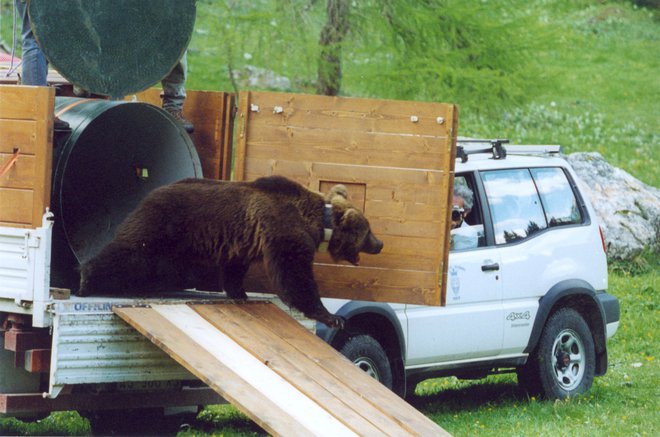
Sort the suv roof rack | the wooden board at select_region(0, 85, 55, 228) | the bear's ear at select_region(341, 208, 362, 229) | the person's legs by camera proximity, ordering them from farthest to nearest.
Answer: the suv roof rack < the person's legs < the bear's ear at select_region(341, 208, 362, 229) < the wooden board at select_region(0, 85, 55, 228)

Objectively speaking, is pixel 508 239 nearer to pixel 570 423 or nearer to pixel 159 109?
pixel 570 423

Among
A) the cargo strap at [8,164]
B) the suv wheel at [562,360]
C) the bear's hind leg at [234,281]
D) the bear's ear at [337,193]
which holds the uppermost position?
the cargo strap at [8,164]

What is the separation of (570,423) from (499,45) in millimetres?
8817

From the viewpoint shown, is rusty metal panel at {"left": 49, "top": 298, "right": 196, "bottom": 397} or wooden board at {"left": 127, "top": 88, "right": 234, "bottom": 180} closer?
rusty metal panel at {"left": 49, "top": 298, "right": 196, "bottom": 397}

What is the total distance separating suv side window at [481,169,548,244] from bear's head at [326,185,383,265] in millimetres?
2579

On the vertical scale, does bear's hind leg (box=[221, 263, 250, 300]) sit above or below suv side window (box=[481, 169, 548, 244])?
below

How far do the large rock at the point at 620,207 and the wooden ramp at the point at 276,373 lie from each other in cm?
1041

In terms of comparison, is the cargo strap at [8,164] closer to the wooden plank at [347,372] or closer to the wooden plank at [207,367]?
the wooden plank at [207,367]

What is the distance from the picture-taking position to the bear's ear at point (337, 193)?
787 cm

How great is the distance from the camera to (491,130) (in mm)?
25797

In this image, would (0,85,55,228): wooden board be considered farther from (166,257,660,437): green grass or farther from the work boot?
(166,257,660,437): green grass

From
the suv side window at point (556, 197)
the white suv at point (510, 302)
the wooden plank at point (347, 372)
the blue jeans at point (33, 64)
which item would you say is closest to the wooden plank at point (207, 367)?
the wooden plank at point (347, 372)

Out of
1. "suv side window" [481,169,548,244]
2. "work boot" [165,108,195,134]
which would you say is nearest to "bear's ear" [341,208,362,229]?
"work boot" [165,108,195,134]

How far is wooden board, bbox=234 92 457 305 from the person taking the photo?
25.9 feet
